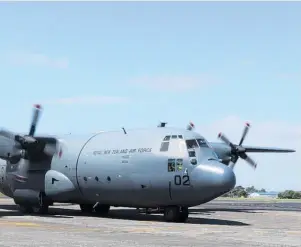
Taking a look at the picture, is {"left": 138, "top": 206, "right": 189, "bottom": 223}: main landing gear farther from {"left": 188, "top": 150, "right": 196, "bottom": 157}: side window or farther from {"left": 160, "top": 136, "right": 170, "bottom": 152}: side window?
{"left": 160, "top": 136, "right": 170, "bottom": 152}: side window

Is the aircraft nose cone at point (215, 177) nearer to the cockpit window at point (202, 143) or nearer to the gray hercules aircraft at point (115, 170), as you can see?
the gray hercules aircraft at point (115, 170)

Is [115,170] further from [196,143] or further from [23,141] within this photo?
[23,141]

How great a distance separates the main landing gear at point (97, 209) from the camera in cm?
3272

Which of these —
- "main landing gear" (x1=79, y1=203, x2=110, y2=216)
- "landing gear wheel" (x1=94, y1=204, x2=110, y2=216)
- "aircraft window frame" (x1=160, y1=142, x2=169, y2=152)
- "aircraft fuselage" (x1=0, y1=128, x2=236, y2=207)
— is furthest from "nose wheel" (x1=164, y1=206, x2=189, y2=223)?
"landing gear wheel" (x1=94, y1=204, x2=110, y2=216)

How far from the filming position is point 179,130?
27.9 metres

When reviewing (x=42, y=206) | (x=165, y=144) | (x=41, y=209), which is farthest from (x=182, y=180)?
(x=41, y=209)

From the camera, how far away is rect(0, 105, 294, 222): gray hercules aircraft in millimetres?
26078

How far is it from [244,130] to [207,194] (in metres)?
14.7

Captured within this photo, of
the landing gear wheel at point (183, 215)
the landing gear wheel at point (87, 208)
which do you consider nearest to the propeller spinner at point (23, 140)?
the landing gear wheel at point (87, 208)

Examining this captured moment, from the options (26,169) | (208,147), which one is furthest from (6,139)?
(208,147)

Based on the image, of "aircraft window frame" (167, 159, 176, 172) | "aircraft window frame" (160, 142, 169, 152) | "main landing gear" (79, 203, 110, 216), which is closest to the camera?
"aircraft window frame" (167, 159, 176, 172)

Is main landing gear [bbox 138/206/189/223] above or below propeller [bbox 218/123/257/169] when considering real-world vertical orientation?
below

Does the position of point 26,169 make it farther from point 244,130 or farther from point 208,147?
point 244,130

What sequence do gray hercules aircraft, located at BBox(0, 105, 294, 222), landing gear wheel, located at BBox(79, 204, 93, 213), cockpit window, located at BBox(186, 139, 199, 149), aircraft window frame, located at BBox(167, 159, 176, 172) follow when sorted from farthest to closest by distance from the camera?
landing gear wheel, located at BBox(79, 204, 93, 213), cockpit window, located at BBox(186, 139, 199, 149), aircraft window frame, located at BBox(167, 159, 176, 172), gray hercules aircraft, located at BBox(0, 105, 294, 222)
